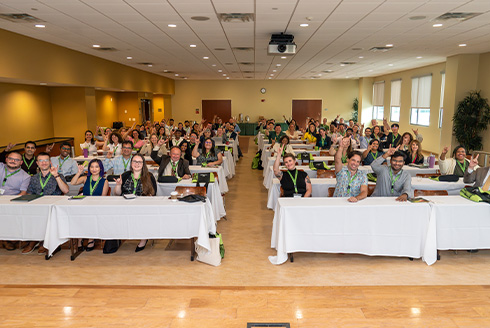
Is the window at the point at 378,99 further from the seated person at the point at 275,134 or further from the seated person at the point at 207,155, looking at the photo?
the seated person at the point at 207,155

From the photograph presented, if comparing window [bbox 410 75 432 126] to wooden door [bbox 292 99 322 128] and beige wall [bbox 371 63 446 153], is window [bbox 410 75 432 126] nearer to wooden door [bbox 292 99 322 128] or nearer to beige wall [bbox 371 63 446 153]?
beige wall [bbox 371 63 446 153]

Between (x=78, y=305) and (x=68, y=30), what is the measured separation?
233 inches

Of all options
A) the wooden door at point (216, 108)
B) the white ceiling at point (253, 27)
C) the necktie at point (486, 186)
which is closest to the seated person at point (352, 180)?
the necktie at point (486, 186)

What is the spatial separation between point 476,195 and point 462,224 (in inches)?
17.7

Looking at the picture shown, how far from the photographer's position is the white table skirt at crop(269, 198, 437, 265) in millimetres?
4551

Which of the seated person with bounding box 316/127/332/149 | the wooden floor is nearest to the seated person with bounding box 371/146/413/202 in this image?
the wooden floor

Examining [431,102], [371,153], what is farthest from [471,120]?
[371,153]

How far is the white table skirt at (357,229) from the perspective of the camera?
179 inches

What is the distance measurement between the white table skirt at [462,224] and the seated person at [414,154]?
311 centimetres

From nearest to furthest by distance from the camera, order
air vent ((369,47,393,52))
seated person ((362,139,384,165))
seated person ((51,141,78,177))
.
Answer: seated person ((51,141,78,177)) < seated person ((362,139,384,165)) < air vent ((369,47,393,52))

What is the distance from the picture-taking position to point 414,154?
7.63m

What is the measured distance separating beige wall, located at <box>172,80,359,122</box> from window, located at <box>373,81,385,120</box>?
77.0 inches

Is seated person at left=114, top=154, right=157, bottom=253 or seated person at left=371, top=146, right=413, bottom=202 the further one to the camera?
seated person at left=114, top=154, right=157, bottom=253

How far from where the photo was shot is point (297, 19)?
21.4 ft
